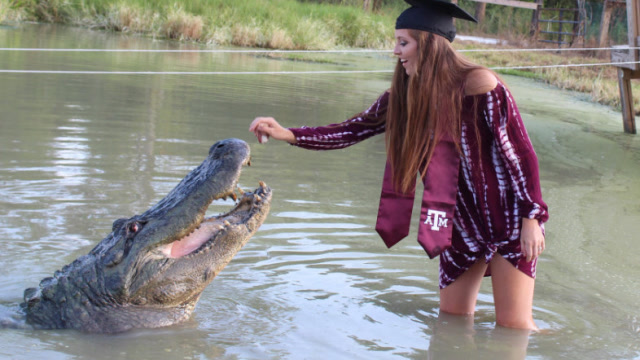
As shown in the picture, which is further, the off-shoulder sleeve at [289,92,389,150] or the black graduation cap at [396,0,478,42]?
the off-shoulder sleeve at [289,92,389,150]

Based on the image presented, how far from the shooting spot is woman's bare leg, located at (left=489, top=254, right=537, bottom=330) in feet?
10.6

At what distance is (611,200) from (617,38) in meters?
23.5

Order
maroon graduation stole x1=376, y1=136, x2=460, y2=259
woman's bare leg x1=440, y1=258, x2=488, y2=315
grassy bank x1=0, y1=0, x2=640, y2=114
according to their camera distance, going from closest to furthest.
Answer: maroon graduation stole x1=376, y1=136, x2=460, y2=259, woman's bare leg x1=440, y1=258, x2=488, y2=315, grassy bank x1=0, y1=0, x2=640, y2=114

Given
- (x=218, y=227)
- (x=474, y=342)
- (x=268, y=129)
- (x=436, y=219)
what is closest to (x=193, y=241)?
(x=218, y=227)

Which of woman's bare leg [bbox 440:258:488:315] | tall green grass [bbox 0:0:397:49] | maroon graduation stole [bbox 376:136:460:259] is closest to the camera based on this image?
maroon graduation stole [bbox 376:136:460:259]

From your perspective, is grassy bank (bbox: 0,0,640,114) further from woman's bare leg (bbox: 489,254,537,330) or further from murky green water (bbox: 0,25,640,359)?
woman's bare leg (bbox: 489,254,537,330)

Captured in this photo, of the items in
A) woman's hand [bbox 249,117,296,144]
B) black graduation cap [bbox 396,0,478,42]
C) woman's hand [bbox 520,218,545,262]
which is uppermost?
black graduation cap [bbox 396,0,478,42]

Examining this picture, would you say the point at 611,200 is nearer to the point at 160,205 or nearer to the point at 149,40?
the point at 160,205

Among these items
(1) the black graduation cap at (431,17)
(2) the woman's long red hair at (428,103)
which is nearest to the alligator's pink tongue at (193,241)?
(2) the woman's long red hair at (428,103)

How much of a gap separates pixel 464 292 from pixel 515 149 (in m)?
0.83

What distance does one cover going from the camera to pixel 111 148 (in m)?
6.66

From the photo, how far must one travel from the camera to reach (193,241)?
138 inches

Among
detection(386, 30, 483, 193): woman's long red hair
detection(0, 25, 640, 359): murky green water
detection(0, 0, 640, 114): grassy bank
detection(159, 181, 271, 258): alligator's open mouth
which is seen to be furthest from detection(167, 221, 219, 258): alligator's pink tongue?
detection(0, 0, 640, 114): grassy bank

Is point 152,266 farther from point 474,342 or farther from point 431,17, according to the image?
point 431,17
